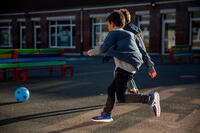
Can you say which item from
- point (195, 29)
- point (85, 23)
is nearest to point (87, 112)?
point (195, 29)

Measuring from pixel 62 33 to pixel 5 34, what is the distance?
28.8 ft

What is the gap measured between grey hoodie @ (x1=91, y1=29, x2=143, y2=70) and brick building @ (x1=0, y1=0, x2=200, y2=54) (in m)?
19.2

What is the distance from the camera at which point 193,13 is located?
73.7 ft

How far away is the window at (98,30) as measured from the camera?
27.5 metres

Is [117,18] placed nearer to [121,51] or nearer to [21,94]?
[121,51]

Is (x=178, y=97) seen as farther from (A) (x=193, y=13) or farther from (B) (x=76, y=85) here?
(A) (x=193, y=13)

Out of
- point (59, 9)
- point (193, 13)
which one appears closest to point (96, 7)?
point (59, 9)

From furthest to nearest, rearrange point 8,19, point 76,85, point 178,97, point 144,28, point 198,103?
point 8,19 → point 144,28 → point 76,85 → point 178,97 → point 198,103

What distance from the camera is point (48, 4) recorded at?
31.2 meters

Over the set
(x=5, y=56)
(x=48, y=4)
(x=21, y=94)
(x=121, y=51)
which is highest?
(x=48, y=4)

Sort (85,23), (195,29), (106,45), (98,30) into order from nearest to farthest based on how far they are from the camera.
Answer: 1. (106,45)
2. (195,29)
3. (98,30)
4. (85,23)

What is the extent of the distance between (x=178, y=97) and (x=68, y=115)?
2.83 m

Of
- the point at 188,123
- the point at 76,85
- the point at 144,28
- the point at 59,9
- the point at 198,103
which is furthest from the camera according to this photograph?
the point at 59,9

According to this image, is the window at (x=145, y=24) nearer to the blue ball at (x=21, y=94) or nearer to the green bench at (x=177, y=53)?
the green bench at (x=177, y=53)
